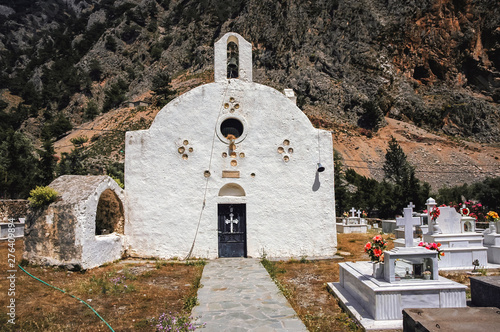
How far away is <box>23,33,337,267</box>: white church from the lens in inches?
437

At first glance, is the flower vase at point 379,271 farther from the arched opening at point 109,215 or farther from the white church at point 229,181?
the arched opening at point 109,215

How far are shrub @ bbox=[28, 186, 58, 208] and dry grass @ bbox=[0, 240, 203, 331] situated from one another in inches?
66.4

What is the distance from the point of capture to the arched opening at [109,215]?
11.1 meters

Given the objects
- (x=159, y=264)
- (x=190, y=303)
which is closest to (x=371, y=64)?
(x=159, y=264)

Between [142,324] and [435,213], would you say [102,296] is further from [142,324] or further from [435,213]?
[435,213]

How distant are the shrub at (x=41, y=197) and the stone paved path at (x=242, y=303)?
4600 mm

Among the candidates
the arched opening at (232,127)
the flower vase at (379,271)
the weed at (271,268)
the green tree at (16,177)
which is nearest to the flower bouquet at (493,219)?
the weed at (271,268)

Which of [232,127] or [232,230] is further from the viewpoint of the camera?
[232,127]

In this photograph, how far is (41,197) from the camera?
9.15m

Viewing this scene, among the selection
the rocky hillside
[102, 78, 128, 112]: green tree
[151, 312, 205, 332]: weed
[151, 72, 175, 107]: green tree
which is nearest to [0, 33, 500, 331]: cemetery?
[151, 312, 205, 332]: weed

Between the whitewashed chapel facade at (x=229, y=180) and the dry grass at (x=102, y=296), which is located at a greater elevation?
the whitewashed chapel facade at (x=229, y=180)

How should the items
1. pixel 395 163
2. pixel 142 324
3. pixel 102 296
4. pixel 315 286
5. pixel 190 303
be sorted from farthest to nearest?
pixel 395 163, pixel 315 286, pixel 102 296, pixel 190 303, pixel 142 324

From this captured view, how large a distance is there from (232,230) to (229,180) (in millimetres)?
1665

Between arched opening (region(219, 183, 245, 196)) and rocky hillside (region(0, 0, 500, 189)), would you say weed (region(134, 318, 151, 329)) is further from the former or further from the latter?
rocky hillside (region(0, 0, 500, 189))
